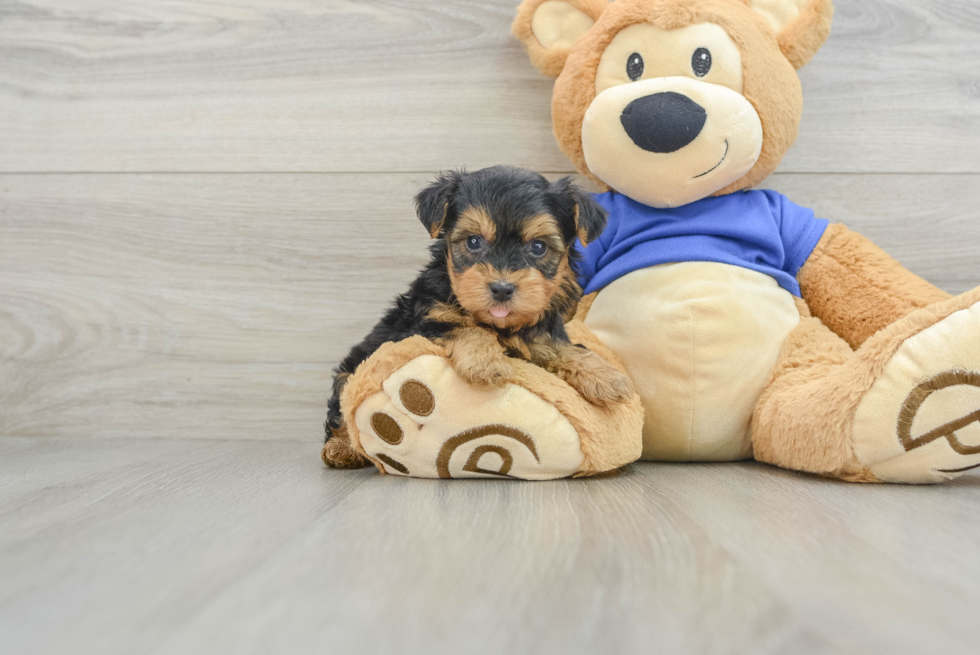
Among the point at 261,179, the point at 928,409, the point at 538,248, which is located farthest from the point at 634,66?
the point at 261,179

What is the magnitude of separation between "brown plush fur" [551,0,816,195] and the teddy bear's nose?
175mm

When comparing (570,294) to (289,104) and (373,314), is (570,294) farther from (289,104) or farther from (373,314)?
(289,104)

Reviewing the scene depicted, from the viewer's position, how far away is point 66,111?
2.02m

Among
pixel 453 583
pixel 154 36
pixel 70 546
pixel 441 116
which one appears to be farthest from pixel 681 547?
pixel 154 36

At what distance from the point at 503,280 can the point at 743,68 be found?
2.69 ft

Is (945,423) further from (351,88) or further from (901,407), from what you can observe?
(351,88)

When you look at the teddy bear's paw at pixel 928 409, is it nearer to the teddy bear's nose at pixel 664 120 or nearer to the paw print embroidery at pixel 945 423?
the paw print embroidery at pixel 945 423

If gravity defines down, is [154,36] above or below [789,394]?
above

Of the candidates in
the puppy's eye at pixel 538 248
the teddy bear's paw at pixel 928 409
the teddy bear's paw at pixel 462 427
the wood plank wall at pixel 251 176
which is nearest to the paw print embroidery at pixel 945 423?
the teddy bear's paw at pixel 928 409

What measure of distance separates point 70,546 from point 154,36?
162 cm

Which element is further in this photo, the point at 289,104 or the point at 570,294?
the point at 289,104

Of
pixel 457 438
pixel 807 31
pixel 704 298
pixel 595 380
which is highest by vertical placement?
pixel 807 31

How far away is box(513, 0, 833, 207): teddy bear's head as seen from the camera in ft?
4.88

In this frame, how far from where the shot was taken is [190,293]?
2.00m
